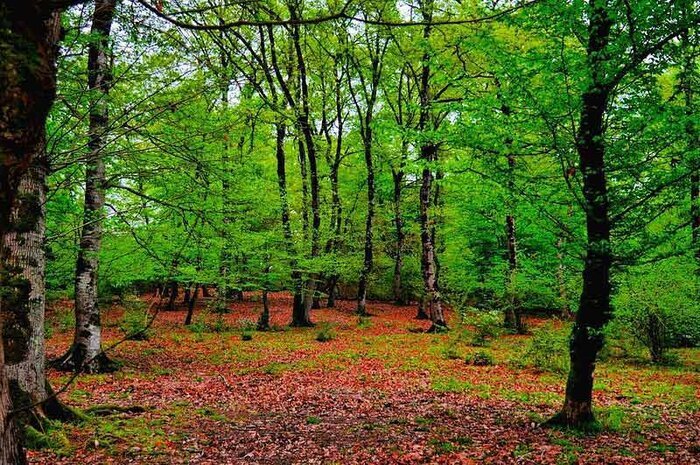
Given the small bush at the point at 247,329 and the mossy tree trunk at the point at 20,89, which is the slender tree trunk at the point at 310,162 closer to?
the small bush at the point at 247,329

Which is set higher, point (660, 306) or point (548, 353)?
point (660, 306)

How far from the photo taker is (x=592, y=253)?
637cm

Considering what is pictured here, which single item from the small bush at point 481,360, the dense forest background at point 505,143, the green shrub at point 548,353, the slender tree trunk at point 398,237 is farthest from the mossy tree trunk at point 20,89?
the slender tree trunk at point 398,237

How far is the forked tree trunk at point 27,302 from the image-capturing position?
224 inches

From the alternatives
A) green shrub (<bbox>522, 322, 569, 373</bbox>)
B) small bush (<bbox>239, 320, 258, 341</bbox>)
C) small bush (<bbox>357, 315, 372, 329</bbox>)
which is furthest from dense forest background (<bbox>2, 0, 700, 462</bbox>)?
small bush (<bbox>357, 315, 372, 329</bbox>)

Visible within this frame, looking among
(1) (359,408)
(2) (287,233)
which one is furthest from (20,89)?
(2) (287,233)

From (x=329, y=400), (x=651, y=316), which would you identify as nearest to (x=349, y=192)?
(x=651, y=316)

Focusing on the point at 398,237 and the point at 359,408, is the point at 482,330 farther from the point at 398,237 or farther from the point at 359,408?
the point at 398,237

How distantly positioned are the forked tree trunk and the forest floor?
27.7 inches

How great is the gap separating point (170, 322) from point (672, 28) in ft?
71.1

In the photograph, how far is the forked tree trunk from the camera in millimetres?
5695

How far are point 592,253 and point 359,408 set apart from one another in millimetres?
4889

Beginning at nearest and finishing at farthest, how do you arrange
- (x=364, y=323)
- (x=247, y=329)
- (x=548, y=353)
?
(x=548, y=353)
(x=247, y=329)
(x=364, y=323)

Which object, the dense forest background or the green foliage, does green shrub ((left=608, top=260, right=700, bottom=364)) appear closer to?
the dense forest background
